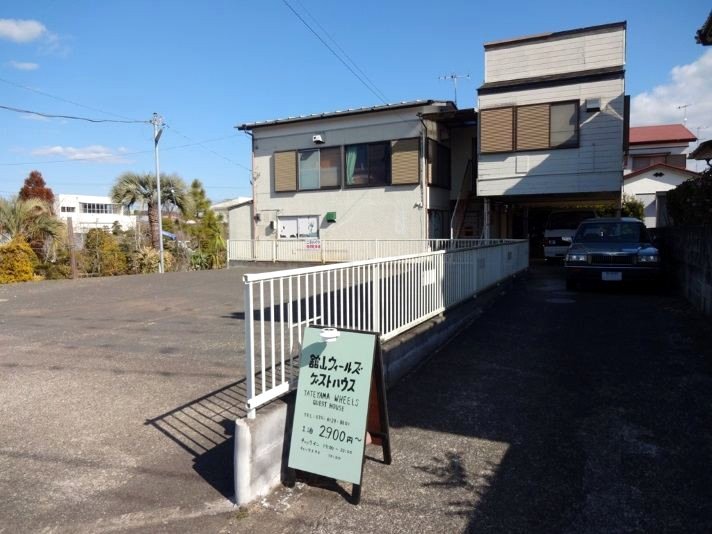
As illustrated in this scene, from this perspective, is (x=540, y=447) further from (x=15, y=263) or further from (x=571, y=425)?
(x=15, y=263)

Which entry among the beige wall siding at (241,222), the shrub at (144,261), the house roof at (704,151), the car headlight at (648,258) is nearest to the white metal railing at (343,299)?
the car headlight at (648,258)

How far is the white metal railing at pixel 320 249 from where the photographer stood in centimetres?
1862

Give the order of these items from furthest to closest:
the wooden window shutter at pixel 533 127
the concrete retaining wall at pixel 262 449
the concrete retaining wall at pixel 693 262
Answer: the wooden window shutter at pixel 533 127
the concrete retaining wall at pixel 693 262
the concrete retaining wall at pixel 262 449

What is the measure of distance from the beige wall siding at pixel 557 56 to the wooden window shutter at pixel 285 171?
844cm

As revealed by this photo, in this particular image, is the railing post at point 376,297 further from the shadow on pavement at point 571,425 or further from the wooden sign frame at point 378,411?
the wooden sign frame at point 378,411

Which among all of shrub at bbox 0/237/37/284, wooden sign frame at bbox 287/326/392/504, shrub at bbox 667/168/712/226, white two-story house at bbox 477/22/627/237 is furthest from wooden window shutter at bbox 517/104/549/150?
shrub at bbox 0/237/37/284

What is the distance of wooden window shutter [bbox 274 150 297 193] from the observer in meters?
21.4

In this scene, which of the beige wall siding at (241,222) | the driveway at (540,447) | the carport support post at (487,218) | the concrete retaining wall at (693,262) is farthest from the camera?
the beige wall siding at (241,222)

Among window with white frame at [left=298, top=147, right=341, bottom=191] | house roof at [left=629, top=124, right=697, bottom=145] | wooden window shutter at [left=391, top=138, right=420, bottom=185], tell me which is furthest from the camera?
house roof at [left=629, top=124, right=697, bottom=145]

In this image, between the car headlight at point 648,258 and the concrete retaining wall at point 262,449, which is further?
the car headlight at point 648,258

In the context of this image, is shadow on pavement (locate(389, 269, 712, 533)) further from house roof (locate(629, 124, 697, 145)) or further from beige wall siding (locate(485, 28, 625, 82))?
house roof (locate(629, 124, 697, 145))

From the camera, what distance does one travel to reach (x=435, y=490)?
10.3 feet

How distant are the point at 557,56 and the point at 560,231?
6.07m

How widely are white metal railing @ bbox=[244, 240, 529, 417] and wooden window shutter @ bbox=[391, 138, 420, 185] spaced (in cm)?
1077
